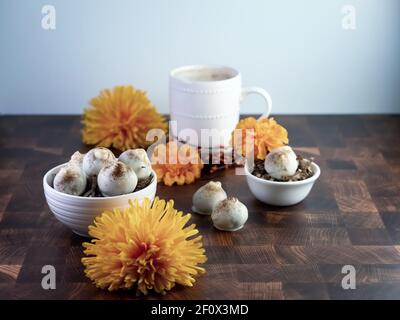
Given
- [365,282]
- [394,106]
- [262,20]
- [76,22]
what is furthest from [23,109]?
[365,282]

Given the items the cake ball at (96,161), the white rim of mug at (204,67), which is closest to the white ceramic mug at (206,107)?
the white rim of mug at (204,67)

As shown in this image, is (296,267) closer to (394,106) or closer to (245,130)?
(245,130)

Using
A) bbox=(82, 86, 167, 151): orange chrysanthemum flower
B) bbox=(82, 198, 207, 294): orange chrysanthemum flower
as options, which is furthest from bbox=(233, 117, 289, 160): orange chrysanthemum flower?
bbox=(82, 198, 207, 294): orange chrysanthemum flower

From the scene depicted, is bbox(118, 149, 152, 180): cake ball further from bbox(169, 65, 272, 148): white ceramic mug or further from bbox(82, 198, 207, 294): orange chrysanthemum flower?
bbox(169, 65, 272, 148): white ceramic mug

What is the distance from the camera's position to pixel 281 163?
Result: 1.09 meters

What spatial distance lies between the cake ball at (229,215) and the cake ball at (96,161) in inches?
6.6

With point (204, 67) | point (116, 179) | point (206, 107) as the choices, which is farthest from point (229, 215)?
point (204, 67)

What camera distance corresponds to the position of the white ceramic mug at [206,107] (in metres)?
1.28

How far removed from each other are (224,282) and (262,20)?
0.74 metres

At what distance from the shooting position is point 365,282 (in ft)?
3.01

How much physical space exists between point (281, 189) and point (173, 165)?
20 cm

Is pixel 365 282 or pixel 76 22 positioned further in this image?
pixel 76 22
